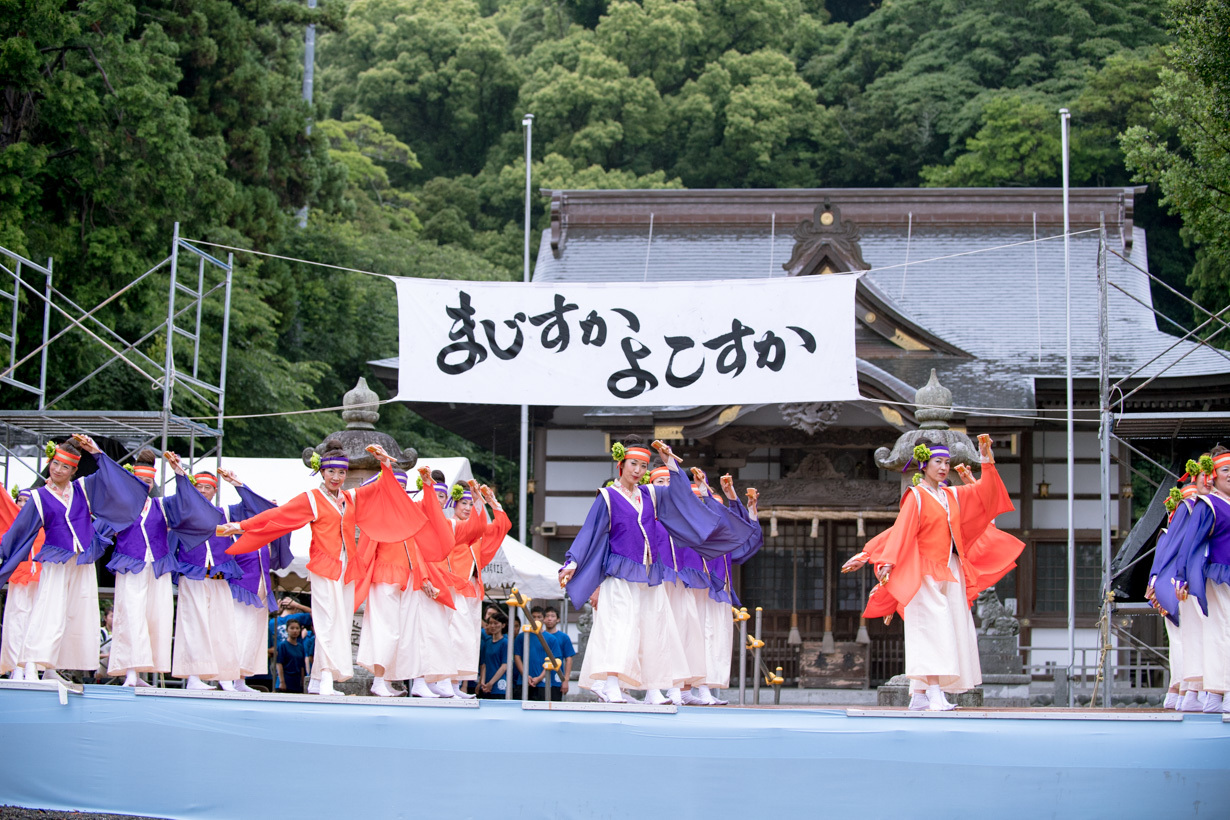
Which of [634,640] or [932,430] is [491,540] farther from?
[932,430]

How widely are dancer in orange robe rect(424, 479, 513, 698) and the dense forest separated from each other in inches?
294

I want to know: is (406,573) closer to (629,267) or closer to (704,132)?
(629,267)

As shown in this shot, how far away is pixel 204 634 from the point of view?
962cm

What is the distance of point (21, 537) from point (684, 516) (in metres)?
4.55

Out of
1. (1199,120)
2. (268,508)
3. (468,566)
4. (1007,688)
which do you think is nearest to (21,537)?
(268,508)

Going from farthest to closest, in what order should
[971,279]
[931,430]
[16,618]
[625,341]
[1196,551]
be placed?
1. [971,279]
2. [625,341]
3. [931,430]
4. [16,618]
5. [1196,551]

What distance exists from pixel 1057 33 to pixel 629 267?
17.1 meters

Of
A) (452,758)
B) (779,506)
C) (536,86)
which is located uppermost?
(536,86)

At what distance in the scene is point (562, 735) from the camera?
726cm

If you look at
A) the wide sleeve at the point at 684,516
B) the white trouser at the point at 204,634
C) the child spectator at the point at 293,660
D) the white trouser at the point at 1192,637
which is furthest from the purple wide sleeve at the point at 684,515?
the child spectator at the point at 293,660

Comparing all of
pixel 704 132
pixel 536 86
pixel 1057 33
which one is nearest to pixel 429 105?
pixel 536 86

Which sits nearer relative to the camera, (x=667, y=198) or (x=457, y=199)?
(x=667, y=198)

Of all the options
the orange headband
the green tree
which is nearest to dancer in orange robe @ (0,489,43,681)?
the orange headband

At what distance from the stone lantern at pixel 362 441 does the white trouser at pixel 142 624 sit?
1.42 m
